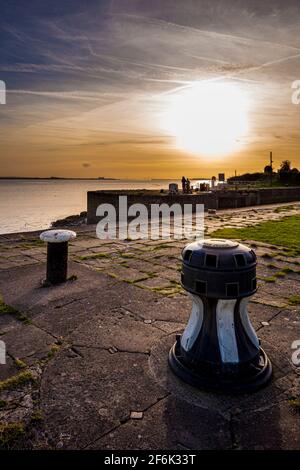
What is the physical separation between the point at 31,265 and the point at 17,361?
3.21 m

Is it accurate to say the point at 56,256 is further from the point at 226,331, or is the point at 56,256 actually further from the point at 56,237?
the point at 226,331

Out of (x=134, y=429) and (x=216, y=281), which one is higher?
(x=216, y=281)

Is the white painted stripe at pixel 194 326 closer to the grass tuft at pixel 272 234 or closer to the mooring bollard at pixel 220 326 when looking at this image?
the mooring bollard at pixel 220 326

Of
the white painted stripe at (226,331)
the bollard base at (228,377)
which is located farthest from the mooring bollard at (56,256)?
the white painted stripe at (226,331)

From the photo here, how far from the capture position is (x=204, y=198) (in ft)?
52.9

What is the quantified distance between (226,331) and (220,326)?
0.19ft

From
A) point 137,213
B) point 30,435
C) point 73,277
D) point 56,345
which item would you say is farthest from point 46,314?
point 137,213

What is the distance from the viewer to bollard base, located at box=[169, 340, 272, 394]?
2.36 metres

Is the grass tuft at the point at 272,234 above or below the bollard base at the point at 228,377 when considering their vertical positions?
above

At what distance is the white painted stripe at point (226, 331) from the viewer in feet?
8.17

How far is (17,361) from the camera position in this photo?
272 cm

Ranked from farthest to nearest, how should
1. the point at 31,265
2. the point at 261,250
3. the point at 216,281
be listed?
the point at 261,250, the point at 31,265, the point at 216,281
